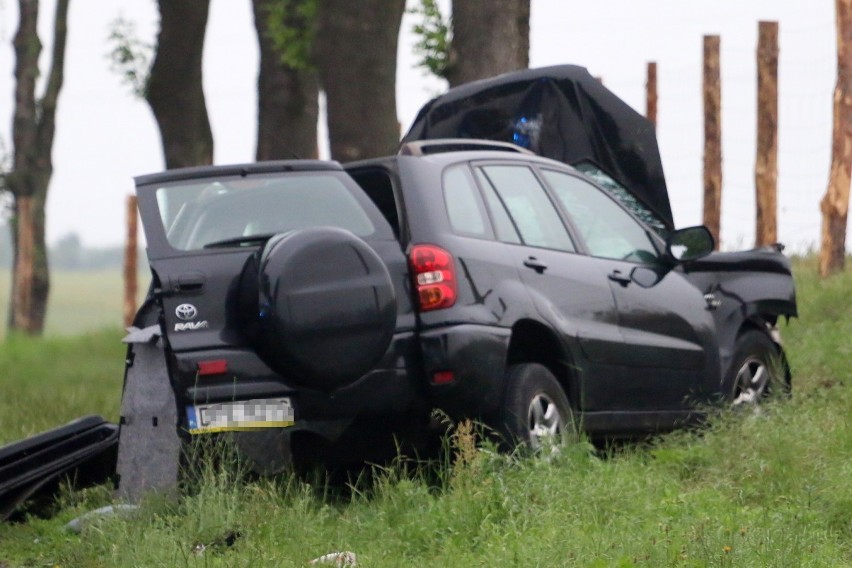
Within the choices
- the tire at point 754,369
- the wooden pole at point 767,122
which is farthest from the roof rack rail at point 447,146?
the wooden pole at point 767,122

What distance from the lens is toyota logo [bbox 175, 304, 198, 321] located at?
7215 millimetres

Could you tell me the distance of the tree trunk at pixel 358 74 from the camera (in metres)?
14.2

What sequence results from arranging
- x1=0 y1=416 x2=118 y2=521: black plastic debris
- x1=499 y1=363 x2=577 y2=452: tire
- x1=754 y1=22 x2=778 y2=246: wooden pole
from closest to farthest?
x1=499 y1=363 x2=577 y2=452: tire, x1=0 y1=416 x2=118 y2=521: black plastic debris, x1=754 y1=22 x2=778 y2=246: wooden pole

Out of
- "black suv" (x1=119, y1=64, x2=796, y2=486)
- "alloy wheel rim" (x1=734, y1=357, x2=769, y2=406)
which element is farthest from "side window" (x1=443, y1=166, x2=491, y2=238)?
"alloy wheel rim" (x1=734, y1=357, x2=769, y2=406)

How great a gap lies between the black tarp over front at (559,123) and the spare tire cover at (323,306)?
4778 mm

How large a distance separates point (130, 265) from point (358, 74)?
1099cm

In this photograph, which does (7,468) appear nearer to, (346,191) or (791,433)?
(346,191)

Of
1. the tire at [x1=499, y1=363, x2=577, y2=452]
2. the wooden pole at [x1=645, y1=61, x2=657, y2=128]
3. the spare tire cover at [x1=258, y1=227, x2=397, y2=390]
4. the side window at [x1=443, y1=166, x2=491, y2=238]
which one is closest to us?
the spare tire cover at [x1=258, y1=227, x2=397, y2=390]

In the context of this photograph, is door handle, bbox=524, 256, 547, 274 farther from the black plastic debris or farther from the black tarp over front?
the black tarp over front

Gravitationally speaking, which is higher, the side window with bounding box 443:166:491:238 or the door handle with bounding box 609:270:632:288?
the side window with bounding box 443:166:491:238

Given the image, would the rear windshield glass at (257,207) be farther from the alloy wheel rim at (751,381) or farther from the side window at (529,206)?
the alloy wheel rim at (751,381)

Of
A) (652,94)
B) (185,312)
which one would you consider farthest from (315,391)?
(652,94)

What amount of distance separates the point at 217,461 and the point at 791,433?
2981 mm

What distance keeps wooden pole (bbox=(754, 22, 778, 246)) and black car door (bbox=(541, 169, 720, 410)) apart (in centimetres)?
729
